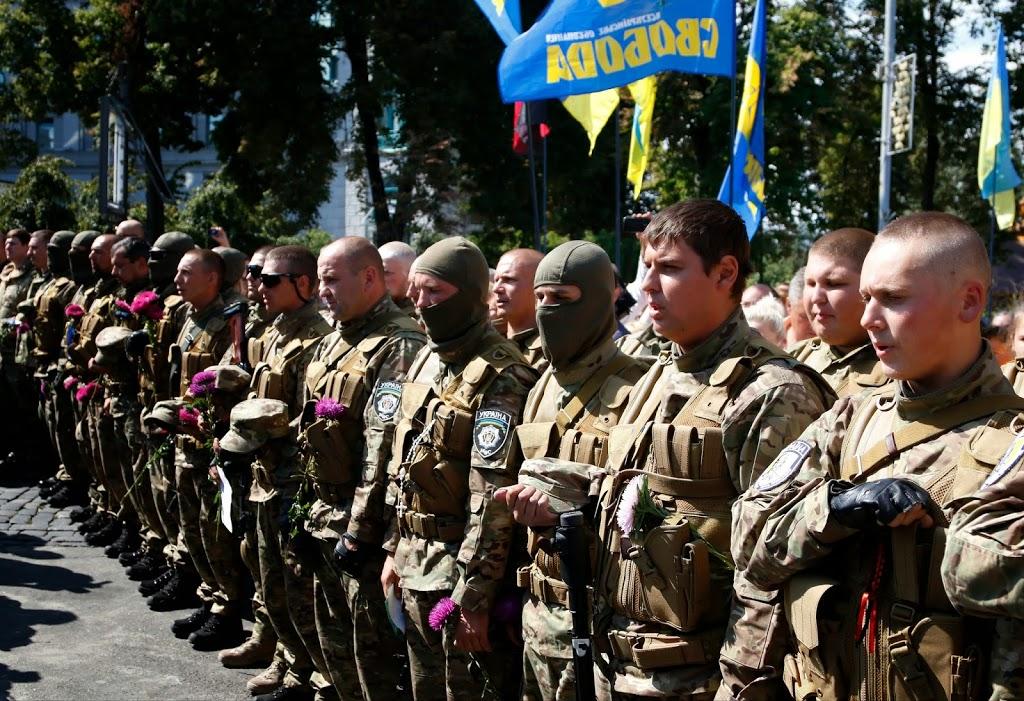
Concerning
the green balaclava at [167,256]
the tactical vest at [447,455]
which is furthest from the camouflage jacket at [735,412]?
the green balaclava at [167,256]

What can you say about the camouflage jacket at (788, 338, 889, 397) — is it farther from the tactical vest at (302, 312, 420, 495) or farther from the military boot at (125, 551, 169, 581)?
the military boot at (125, 551, 169, 581)

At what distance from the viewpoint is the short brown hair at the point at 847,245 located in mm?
4707

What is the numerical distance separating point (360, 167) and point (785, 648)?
70.3ft

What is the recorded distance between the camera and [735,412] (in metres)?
3.49

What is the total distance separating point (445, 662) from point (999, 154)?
10.7m

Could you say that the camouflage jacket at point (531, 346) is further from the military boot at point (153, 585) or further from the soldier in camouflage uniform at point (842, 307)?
the military boot at point (153, 585)

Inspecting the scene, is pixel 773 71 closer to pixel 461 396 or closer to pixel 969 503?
pixel 461 396

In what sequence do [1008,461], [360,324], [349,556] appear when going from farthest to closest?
1. [360,324]
2. [349,556]
3. [1008,461]

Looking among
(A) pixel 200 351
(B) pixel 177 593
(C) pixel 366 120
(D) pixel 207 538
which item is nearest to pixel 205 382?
(A) pixel 200 351

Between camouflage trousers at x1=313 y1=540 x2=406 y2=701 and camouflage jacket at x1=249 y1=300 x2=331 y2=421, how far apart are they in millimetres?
1195


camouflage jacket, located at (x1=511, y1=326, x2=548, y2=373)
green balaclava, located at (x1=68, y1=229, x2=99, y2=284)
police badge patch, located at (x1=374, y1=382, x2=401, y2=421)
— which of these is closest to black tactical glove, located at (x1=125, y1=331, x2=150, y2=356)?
green balaclava, located at (x1=68, y1=229, x2=99, y2=284)

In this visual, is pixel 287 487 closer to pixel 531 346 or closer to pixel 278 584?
pixel 278 584

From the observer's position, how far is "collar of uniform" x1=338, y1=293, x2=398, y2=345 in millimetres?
6344

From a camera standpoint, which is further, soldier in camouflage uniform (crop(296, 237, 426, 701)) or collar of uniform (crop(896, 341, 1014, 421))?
soldier in camouflage uniform (crop(296, 237, 426, 701))
